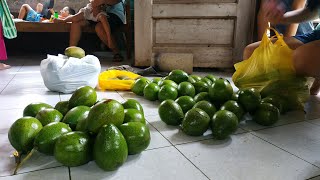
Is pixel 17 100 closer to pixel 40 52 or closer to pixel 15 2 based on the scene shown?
pixel 40 52

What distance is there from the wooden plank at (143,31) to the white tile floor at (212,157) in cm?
161

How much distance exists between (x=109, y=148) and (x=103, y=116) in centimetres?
12

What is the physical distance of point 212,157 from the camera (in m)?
1.00

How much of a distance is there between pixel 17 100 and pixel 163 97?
96cm

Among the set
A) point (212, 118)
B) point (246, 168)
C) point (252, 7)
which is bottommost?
point (246, 168)

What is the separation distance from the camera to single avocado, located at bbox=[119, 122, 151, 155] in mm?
914

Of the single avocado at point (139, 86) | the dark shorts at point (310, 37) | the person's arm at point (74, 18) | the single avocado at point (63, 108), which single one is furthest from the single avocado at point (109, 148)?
the person's arm at point (74, 18)

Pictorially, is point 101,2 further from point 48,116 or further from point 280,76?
point 48,116

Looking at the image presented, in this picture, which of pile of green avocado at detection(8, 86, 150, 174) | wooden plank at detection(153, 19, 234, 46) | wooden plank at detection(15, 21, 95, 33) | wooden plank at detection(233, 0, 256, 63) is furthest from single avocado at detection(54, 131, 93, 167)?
wooden plank at detection(15, 21, 95, 33)

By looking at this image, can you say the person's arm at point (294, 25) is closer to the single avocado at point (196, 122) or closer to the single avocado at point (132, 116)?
the single avocado at point (196, 122)

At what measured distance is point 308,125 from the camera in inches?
53.0

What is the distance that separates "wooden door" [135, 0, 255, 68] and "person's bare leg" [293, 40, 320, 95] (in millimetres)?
1378

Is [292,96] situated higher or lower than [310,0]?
lower

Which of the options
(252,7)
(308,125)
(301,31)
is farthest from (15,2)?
(308,125)
